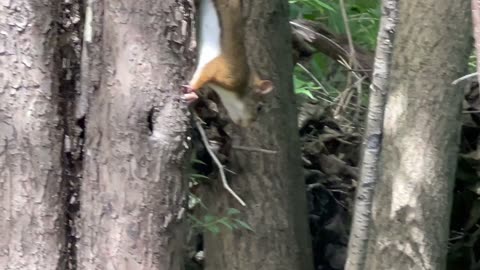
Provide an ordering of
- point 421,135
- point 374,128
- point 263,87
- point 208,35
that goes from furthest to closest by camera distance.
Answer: point 374,128
point 263,87
point 421,135
point 208,35

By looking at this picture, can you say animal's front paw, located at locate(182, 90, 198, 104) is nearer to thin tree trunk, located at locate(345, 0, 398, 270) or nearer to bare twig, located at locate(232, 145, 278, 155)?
bare twig, located at locate(232, 145, 278, 155)

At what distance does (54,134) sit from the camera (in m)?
1.81

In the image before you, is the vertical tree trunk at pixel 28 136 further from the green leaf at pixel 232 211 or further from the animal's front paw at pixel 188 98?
the green leaf at pixel 232 211

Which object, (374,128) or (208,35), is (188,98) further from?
(374,128)

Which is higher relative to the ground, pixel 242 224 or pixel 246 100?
→ pixel 246 100

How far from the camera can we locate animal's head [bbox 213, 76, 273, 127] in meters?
2.52

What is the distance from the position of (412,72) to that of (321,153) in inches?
40.2

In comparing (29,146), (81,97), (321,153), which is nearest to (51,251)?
(29,146)

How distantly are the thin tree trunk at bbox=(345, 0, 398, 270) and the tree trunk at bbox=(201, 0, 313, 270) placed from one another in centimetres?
25

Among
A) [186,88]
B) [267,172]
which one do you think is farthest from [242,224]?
[186,88]

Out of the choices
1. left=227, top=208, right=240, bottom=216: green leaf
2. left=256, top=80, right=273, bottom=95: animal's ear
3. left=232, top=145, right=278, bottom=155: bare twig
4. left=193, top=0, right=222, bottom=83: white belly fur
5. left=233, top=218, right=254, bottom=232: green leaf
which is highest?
left=193, top=0, right=222, bottom=83: white belly fur

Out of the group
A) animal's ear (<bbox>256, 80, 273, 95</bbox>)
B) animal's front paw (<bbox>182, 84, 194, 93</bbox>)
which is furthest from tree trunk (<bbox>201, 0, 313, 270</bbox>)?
animal's front paw (<bbox>182, 84, 194, 93</bbox>)

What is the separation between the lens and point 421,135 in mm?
2430

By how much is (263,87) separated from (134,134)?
2.82 ft
